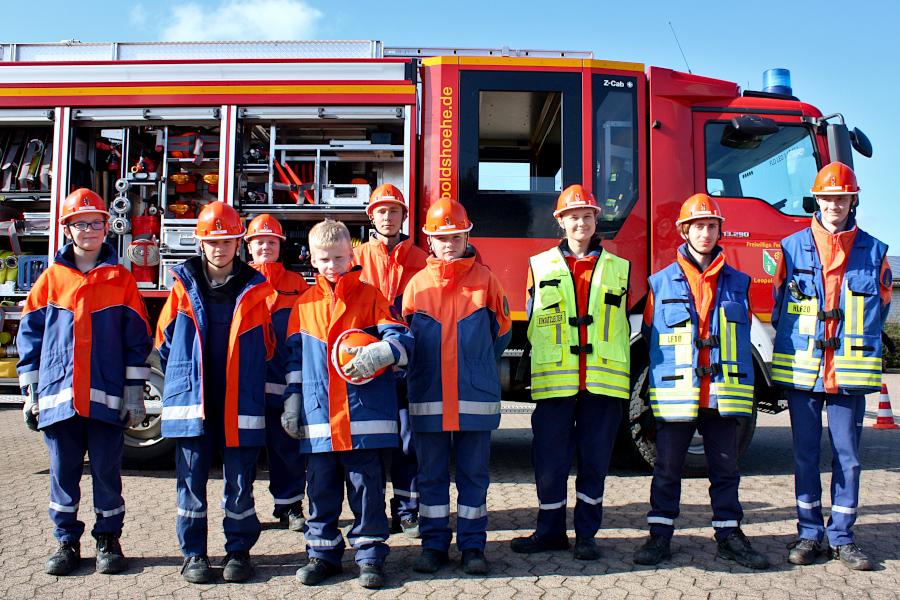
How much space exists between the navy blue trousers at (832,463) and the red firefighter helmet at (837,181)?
1.04 meters

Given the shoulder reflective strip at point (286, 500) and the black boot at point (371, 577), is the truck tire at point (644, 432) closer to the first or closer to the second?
the shoulder reflective strip at point (286, 500)

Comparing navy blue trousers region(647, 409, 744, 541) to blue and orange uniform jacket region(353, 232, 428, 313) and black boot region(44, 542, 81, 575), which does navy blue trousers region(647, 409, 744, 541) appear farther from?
black boot region(44, 542, 81, 575)

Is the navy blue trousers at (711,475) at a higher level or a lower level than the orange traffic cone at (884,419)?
higher

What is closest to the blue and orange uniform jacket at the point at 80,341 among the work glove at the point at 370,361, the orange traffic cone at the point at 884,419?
the work glove at the point at 370,361

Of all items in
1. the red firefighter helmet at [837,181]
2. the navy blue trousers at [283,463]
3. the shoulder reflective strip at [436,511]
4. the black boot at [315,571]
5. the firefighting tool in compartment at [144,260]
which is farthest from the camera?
the firefighting tool in compartment at [144,260]

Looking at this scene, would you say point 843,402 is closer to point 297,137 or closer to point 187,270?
point 187,270

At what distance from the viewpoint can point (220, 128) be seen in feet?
17.6

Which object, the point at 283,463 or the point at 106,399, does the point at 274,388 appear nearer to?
the point at 283,463

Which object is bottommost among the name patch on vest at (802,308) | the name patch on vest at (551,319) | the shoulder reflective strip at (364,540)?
the shoulder reflective strip at (364,540)

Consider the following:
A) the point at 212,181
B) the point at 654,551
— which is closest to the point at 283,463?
the point at 654,551

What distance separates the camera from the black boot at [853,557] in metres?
3.46

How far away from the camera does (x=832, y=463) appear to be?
3625 millimetres

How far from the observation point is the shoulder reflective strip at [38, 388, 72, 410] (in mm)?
3359

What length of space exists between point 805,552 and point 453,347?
2.00 meters
